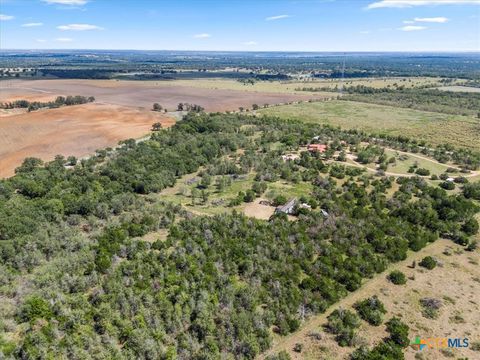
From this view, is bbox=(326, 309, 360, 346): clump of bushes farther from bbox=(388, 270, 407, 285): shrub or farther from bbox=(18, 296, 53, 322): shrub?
bbox=(18, 296, 53, 322): shrub

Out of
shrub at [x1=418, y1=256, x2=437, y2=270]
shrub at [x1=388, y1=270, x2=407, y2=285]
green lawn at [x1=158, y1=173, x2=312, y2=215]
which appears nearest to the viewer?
shrub at [x1=388, y1=270, x2=407, y2=285]

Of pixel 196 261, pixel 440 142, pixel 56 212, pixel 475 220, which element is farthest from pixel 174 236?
pixel 440 142

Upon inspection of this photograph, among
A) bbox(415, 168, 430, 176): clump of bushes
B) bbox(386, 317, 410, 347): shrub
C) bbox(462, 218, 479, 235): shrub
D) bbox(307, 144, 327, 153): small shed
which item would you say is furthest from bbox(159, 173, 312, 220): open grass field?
bbox(415, 168, 430, 176): clump of bushes

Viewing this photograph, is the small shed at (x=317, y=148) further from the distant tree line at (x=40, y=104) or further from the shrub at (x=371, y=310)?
the distant tree line at (x=40, y=104)

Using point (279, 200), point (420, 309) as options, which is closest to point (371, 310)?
point (420, 309)

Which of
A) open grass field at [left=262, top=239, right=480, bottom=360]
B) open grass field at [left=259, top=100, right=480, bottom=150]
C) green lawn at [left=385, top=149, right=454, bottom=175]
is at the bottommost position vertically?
open grass field at [left=262, top=239, right=480, bottom=360]

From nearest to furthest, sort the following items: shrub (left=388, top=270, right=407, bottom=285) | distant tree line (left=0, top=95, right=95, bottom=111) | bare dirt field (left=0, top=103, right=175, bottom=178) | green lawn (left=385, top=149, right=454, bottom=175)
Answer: shrub (left=388, top=270, right=407, bottom=285) < green lawn (left=385, top=149, right=454, bottom=175) < bare dirt field (left=0, top=103, right=175, bottom=178) < distant tree line (left=0, top=95, right=95, bottom=111)

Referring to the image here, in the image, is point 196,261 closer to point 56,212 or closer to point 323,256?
point 323,256

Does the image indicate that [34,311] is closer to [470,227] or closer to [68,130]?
[470,227]
